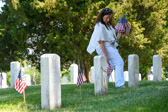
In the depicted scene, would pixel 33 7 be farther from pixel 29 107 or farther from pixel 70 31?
pixel 29 107

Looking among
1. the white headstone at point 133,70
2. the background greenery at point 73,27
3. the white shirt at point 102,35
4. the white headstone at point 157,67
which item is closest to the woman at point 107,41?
the white shirt at point 102,35

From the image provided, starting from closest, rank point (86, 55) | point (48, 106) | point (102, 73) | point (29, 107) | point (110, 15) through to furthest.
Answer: point (48, 106) → point (29, 107) → point (102, 73) → point (110, 15) → point (86, 55)

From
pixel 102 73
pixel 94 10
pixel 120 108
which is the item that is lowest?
pixel 120 108

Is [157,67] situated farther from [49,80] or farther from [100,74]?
[49,80]

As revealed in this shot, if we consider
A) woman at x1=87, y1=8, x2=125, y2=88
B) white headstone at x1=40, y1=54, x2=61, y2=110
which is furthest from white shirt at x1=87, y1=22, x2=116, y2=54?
white headstone at x1=40, y1=54, x2=61, y2=110

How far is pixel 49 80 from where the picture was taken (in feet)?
19.5

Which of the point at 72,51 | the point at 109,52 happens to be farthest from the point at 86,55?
the point at 109,52

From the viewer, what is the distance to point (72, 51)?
17984mm

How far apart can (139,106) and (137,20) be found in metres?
15.3

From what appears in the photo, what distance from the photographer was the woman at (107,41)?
8.36 m

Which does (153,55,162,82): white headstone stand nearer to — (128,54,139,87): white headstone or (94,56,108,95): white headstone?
(128,54,139,87): white headstone

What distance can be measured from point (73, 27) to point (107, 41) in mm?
10814

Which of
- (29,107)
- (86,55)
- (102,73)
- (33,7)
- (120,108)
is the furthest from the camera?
(86,55)

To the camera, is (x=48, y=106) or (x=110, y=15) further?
(x=110, y=15)
